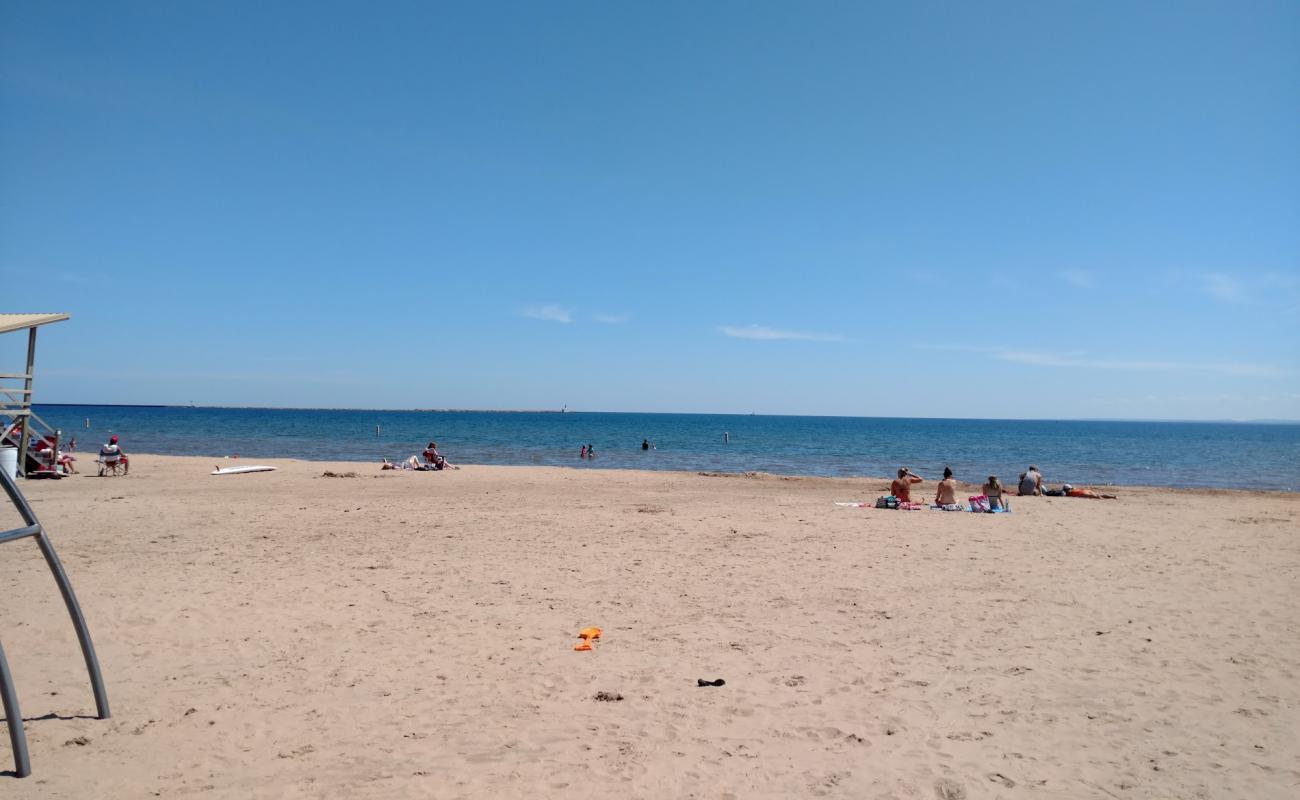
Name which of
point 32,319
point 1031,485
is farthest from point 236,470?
point 1031,485

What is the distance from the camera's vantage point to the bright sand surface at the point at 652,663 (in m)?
4.74

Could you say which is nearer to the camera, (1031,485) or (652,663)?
(652,663)

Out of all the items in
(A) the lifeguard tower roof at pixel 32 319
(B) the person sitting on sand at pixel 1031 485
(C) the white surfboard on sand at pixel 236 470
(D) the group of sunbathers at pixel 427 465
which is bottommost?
(C) the white surfboard on sand at pixel 236 470

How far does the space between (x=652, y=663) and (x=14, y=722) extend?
4456 millimetres

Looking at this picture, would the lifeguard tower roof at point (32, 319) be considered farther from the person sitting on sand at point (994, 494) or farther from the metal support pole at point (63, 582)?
the person sitting on sand at point (994, 494)

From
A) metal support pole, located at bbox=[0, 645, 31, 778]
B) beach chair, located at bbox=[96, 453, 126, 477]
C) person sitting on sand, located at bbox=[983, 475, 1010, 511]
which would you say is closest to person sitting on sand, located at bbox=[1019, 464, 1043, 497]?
person sitting on sand, located at bbox=[983, 475, 1010, 511]

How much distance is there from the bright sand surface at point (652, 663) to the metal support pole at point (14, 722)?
13 cm

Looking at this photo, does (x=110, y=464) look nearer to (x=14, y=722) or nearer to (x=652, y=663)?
(x=14, y=722)

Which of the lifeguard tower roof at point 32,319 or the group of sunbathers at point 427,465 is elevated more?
the lifeguard tower roof at point 32,319

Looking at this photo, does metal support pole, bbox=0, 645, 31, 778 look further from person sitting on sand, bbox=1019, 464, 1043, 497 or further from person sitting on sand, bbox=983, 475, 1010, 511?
person sitting on sand, bbox=1019, 464, 1043, 497

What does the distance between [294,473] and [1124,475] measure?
38.0 meters

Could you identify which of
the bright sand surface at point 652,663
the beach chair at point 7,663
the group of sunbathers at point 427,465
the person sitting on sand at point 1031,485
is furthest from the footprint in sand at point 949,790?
the group of sunbathers at point 427,465

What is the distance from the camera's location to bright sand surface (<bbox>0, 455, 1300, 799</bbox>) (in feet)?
15.5

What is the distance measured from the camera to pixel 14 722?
13.9ft
